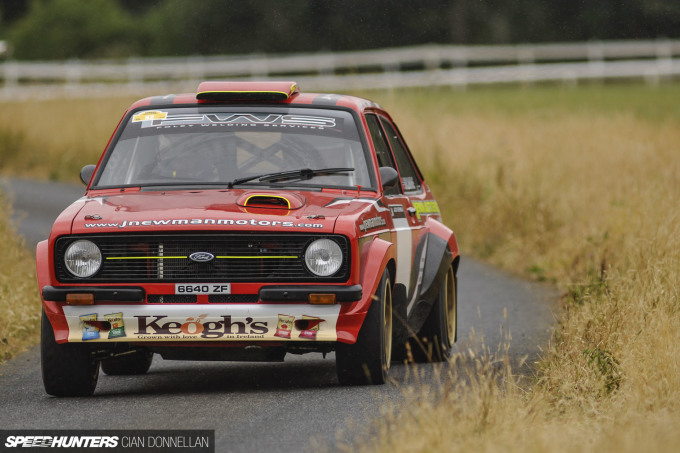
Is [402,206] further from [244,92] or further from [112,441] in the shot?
[112,441]

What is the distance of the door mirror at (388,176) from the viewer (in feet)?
26.6

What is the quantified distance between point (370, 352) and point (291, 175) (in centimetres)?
125

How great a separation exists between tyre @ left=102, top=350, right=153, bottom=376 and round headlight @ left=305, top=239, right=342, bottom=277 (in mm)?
2024

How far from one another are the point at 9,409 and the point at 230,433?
1638 mm

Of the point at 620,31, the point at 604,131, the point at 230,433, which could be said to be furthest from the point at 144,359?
the point at 620,31

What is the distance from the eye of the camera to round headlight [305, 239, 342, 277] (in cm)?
719

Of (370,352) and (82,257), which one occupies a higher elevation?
(82,257)

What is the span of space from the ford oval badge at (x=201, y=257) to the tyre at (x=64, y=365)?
2.73ft

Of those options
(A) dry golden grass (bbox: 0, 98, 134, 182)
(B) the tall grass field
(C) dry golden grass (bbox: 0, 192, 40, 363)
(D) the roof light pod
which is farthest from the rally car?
(A) dry golden grass (bbox: 0, 98, 134, 182)

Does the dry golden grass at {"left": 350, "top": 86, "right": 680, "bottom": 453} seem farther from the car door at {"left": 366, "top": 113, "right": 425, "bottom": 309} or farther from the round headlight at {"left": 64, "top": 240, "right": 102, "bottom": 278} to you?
the round headlight at {"left": 64, "top": 240, "right": 102, "bottom": 278}

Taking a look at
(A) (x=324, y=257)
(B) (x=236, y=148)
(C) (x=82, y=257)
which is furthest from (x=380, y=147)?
(C) (x=82, y=257)

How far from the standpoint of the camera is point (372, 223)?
24.9 feet

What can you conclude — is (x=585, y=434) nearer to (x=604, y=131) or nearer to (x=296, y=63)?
(x=604, y=131)

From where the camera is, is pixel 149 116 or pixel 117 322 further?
pixel 149 116
